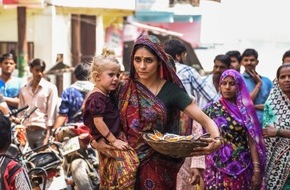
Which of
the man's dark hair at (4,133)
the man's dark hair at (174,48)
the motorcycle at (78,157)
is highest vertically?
the man's dark hair at (174,48)

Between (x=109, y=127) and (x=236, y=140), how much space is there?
1.93m

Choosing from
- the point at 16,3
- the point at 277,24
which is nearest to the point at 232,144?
the point at 16,3

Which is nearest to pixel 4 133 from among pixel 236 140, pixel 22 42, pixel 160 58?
pixel 160 58

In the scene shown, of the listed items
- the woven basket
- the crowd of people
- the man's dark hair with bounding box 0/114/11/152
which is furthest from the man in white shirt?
the man's dark hair with bounding box 0/114/11/152

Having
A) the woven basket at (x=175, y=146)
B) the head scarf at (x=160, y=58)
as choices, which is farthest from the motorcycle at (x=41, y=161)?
the woven basket at (x=175, y=146)

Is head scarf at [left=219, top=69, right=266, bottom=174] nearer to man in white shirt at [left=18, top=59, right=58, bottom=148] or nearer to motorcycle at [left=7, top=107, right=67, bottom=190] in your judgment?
motorcycle at [left=7, top=107, right=67, bottom=190]

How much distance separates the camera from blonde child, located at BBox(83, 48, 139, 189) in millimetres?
5109

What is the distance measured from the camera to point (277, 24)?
57.8ft

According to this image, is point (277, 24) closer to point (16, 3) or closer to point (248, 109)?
point (16, 3)

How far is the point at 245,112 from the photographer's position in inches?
265

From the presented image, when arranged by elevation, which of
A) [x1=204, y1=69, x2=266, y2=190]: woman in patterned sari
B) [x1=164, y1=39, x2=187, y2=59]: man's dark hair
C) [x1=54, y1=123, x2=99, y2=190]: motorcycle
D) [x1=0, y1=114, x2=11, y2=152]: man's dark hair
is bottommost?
[x1=54, y1=123, x2=99, y2=190]: motorcycle

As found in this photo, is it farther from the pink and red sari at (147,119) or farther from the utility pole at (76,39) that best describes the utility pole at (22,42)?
the pink and red sari at (147,119)

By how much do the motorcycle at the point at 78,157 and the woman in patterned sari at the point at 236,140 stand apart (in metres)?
1.87

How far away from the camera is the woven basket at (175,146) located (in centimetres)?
473
